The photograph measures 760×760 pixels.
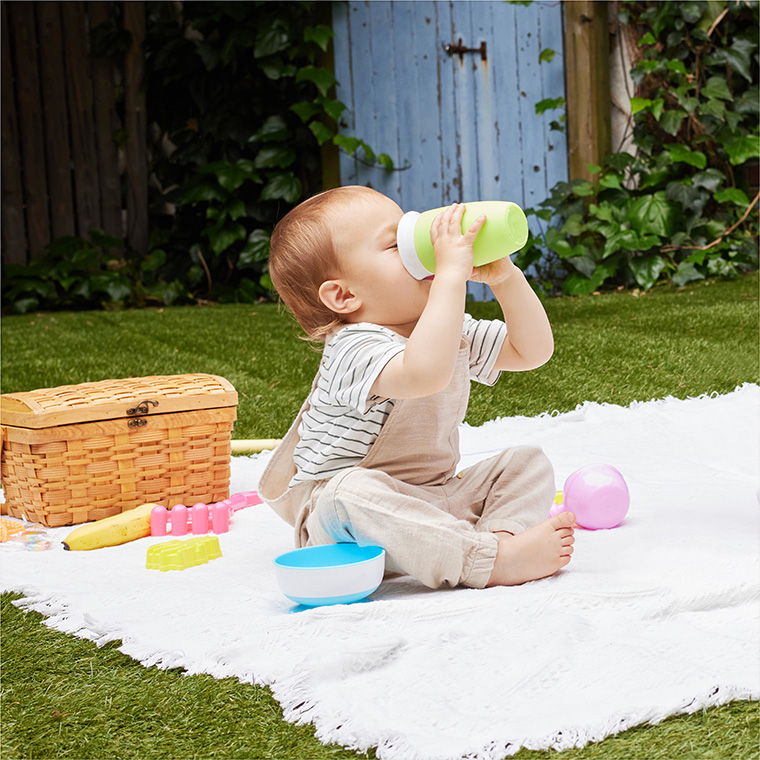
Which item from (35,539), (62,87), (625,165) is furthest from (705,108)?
(35,539)

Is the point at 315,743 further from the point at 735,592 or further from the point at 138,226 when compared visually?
the point at 138,226

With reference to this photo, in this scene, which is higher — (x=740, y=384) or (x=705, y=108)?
(x=705, y=108)

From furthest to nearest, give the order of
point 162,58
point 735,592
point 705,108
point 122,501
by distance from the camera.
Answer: point 162,58 < point 705,108 < point 122,501 < point 735,592

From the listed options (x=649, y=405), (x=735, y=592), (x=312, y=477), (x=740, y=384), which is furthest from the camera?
(x=740, y=384)

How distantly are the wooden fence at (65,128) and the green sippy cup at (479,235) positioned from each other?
A: 375 cm

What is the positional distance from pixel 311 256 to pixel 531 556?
51 cm

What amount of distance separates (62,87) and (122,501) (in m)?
3.51

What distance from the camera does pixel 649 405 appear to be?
212 centimetres

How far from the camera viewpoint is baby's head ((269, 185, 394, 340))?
121cm

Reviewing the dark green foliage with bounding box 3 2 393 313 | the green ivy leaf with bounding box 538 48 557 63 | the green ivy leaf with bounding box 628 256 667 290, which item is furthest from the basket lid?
the green ivy leaf with bounding box 538 48 557 63

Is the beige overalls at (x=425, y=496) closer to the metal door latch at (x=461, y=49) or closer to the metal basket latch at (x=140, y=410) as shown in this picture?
the metal basket latch at (x=140, y=410)

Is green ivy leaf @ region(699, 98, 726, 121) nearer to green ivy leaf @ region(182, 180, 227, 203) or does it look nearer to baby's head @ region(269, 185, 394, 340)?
green ivy leaf @ region(182, 180, 227, 203)

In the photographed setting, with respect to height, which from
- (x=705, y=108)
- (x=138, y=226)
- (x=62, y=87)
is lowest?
(x=138, y=226)

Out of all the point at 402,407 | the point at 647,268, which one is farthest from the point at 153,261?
the point at 402,407
